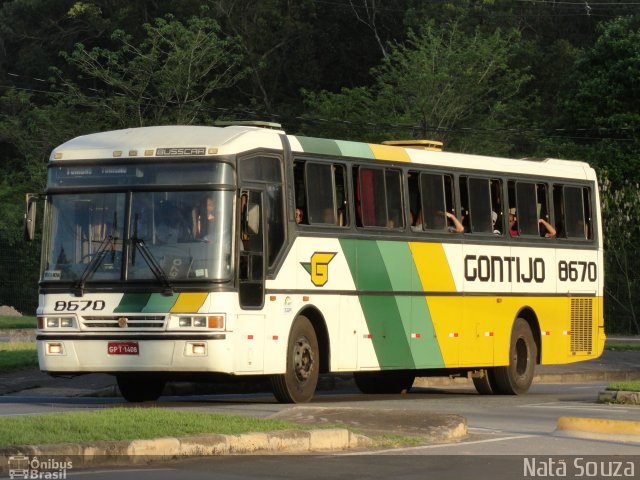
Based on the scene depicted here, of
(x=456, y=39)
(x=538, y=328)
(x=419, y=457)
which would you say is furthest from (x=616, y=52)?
(x=419, y=457)

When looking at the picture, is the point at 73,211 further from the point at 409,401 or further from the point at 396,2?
Result: the point at 396,2

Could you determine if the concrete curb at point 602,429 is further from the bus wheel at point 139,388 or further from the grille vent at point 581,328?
the grille vent at point 581,328

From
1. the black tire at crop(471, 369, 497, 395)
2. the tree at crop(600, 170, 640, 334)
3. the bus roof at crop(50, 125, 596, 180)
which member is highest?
the tree at crop(600, 170, 640, 334)

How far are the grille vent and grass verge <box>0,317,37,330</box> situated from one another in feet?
52.1

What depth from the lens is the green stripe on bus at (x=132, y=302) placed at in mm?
18672

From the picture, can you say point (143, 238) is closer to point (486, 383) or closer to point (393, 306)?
point (393, 306)

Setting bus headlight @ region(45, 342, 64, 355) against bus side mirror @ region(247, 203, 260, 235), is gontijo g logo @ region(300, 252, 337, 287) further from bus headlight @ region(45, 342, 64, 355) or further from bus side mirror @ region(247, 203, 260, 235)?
bus headlight @ region(45, 342, 64, 355)

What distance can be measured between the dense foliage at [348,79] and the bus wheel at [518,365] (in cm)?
2132

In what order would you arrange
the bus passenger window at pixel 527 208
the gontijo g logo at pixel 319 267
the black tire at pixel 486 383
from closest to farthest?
the gontijo g logo at pixel 319 267 < the black tire at pixel 486 383 < the bus passenger window at pixel 527 208

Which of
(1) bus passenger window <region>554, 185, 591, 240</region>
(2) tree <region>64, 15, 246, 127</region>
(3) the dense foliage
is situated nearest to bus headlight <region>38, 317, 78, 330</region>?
(1) bus passenger window <region>554, 185, 591, 240</region>

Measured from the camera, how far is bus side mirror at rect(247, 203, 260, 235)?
19188 millimetres

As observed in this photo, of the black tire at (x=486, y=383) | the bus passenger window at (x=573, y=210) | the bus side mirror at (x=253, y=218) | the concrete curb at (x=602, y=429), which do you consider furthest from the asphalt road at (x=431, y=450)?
the bus passenger window at (x=573, y=210)

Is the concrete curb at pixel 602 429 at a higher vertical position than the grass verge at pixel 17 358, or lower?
lower

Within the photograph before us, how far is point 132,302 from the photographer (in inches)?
737
